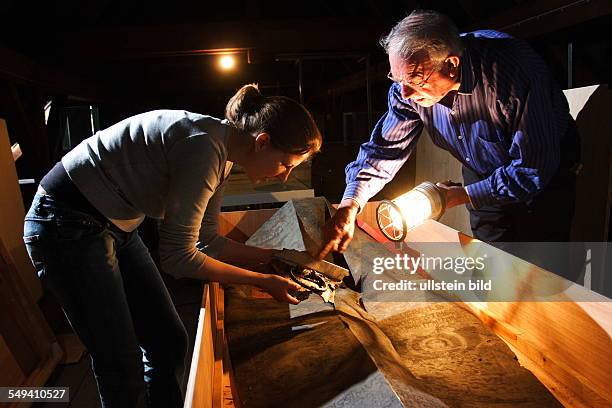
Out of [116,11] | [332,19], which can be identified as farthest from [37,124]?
[332,19]

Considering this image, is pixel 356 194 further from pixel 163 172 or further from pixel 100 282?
pixel 100 282

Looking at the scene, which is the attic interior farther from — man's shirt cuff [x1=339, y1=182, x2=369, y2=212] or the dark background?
man's shirt cuff [x1=339, y1=182, x2=369, y2=212]

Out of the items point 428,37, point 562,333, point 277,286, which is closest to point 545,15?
point 428,37

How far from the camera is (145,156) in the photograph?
4.24 ft

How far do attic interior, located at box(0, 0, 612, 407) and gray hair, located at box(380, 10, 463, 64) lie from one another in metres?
0.93

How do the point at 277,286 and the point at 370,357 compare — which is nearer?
the point at 370,357

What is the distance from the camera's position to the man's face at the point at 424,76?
1.60m

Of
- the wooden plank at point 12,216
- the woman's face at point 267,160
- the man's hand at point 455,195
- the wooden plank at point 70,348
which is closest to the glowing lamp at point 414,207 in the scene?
the man's hand at point 455,195

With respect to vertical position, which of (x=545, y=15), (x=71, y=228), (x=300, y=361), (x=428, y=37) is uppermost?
(x=545, y=15)

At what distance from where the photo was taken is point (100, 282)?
1.36 metres

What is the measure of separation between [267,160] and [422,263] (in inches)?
43.0

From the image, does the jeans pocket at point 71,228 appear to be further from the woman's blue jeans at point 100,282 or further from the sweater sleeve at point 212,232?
the sweater sleeve at point 212,232

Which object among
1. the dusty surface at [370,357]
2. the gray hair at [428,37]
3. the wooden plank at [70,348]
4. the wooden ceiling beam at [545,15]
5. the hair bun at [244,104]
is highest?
the wooden ceiling beam at [545,15]

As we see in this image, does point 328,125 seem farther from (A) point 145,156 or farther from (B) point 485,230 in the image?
(A) point 145,156
